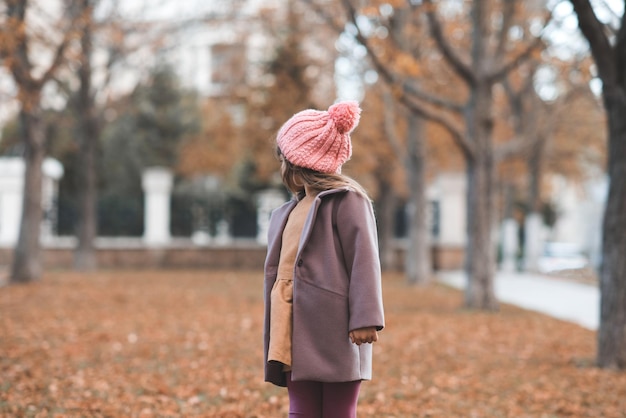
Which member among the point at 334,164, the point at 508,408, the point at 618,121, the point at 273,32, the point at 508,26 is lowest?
the point at 508,408

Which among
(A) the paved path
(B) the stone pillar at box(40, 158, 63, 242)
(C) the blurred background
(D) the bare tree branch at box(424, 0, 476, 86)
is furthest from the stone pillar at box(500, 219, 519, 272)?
(D) the bare tree branch at box(424, 0, 476, 86)

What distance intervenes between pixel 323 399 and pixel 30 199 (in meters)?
13.9

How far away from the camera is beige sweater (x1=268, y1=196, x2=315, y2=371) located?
11.7 ft

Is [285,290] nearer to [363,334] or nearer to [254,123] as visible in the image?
[363,334]

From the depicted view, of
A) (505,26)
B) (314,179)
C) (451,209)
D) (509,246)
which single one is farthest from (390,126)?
(314,179)

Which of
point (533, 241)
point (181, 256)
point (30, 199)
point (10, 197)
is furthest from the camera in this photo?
point (533, 241)

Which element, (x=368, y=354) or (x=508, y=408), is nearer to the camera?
(x=368, y=354)

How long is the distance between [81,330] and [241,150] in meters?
18.3

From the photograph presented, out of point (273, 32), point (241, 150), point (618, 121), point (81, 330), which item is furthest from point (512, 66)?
point (241, 150)

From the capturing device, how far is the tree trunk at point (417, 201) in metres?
19.6

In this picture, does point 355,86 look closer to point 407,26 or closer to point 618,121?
point 407,26

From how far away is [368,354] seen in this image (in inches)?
145

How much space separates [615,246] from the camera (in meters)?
7.99

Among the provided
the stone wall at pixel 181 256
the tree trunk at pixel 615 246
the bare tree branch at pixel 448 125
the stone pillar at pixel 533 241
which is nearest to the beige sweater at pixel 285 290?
the tree trunk at pixel 615 246
